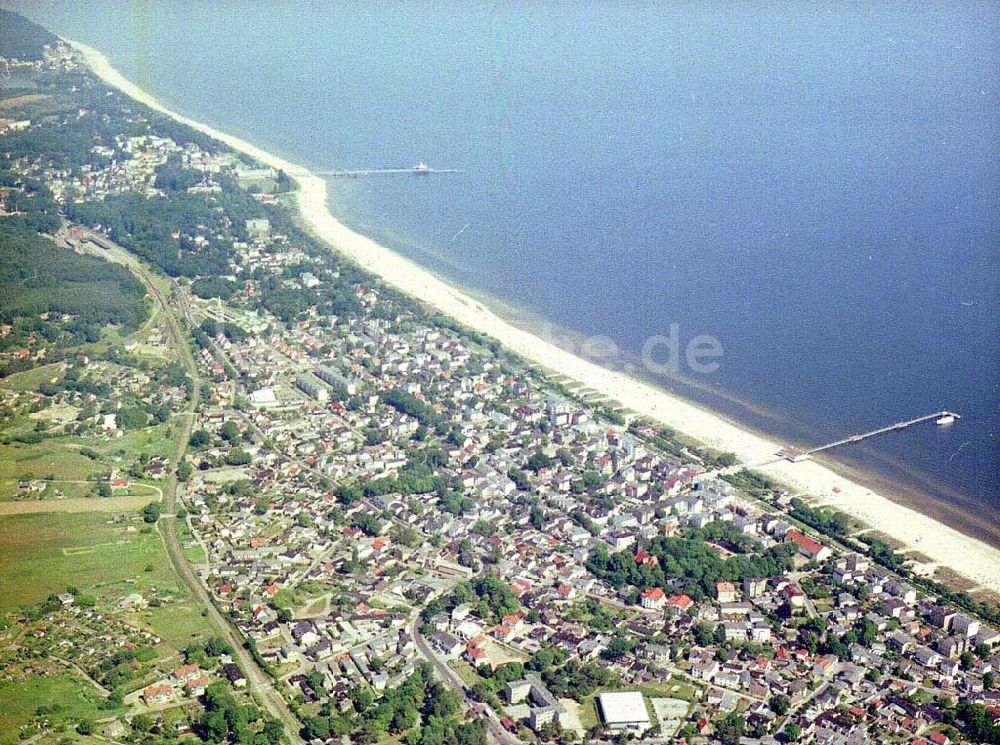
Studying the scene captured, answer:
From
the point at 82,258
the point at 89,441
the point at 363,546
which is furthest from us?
the point at 82,258

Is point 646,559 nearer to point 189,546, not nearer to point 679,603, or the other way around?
point 679,603

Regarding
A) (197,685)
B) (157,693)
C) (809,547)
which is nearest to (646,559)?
(809,547)

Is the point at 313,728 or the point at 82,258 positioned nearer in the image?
the point at 313,728

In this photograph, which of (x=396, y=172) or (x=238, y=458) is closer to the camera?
(x=238, y=458)

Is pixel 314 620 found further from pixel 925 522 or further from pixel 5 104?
pixel 5 104

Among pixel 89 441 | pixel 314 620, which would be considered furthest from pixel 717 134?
pixel 314 620

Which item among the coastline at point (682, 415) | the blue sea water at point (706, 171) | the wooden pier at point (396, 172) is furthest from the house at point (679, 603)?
the wooden pier at point (396, 172)
